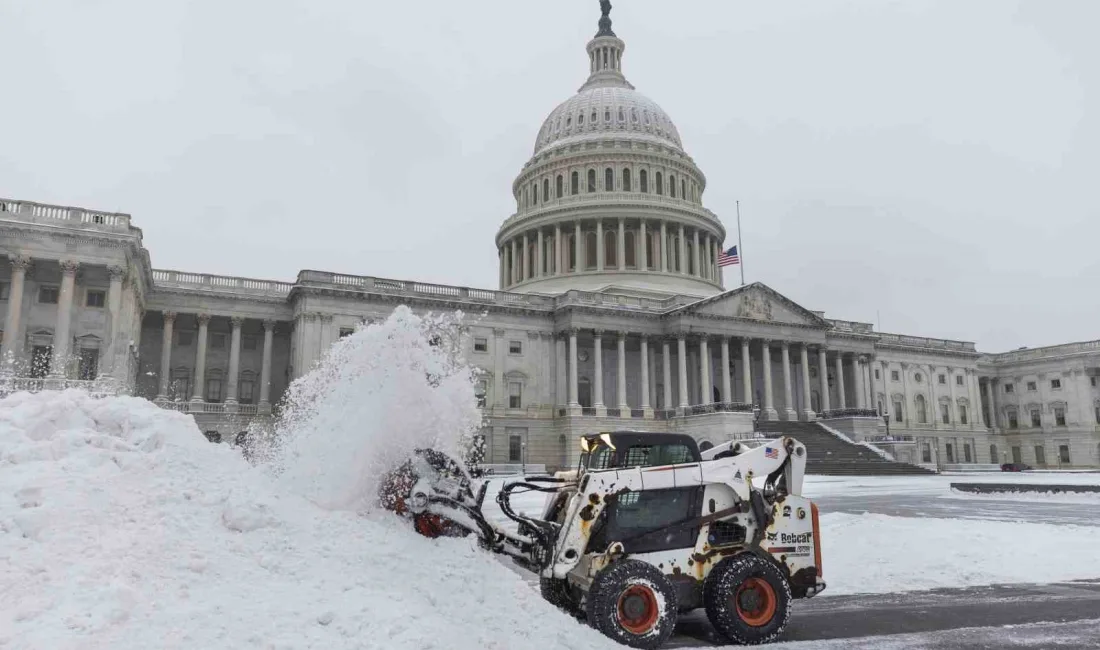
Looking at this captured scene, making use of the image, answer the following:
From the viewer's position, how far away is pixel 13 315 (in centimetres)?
3947

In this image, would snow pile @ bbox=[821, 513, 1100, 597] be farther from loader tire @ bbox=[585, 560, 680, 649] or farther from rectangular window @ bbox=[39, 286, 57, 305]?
rectangular window @ bbox=[39, 286, 57, 305]

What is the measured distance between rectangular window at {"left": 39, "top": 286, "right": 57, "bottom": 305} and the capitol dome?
38573 mm

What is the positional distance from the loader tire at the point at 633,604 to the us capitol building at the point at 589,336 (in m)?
38.2

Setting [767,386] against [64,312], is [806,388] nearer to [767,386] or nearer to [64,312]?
[767,386]

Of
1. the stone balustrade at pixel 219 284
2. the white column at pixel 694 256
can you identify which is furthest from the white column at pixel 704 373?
the stone balustrade at pixel 219 284

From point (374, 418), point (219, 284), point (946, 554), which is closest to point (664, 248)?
point (219, 284)

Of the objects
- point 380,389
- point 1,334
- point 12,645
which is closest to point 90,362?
point 1,334

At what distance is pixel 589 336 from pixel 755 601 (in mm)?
49415

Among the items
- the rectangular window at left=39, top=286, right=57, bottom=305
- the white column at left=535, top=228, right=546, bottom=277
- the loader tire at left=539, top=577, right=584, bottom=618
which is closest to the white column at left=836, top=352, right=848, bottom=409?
the white column at left=535, top=228, right=546, bottom=277

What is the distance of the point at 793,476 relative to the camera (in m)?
9.90

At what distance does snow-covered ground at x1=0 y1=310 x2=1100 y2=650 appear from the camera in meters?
6.71

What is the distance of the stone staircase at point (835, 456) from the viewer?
1933 inches

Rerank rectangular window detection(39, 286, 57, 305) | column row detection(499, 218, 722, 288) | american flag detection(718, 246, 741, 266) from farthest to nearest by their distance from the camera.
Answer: column row detection(499, 218, 722, 288) < american flag detection(718, 246, 741, 266) < rectangular window detection(39, 286, 57, 305)

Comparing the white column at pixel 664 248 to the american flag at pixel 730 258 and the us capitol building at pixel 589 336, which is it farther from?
the american flag at pixel 730 258
